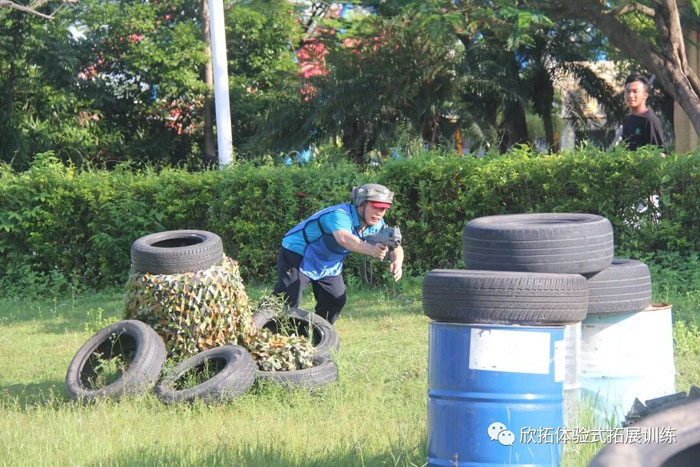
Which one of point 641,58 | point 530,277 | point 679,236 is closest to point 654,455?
point 530,277

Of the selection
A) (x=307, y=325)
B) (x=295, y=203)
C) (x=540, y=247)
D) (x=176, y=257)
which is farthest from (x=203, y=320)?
(x=295, y=203)

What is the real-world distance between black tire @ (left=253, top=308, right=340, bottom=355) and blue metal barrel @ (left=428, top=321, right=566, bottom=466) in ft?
12.7

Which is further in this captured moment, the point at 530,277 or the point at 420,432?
the point at 420,432

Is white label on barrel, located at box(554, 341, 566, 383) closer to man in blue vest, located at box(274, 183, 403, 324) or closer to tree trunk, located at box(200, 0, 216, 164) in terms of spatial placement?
man in blue vest, located at box(274, 183, 403, 324)

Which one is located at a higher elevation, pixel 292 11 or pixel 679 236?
pixel 292 11

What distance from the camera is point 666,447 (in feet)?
10.0

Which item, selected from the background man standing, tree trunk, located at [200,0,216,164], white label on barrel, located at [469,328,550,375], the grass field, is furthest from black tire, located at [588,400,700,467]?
tree trunk, located at [200,0,216,164]

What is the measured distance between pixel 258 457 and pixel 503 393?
1.85 m

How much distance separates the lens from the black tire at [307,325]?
27.6ft

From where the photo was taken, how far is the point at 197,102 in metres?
25.0

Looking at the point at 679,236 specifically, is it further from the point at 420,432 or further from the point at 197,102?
the point at 197,102

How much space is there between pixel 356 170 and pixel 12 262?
6046mm

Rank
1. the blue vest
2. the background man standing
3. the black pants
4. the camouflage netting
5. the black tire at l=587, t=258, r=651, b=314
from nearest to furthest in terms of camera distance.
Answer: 1. the black tire at l=587, t=258, r=651, b=314
2. the camouflage netting
3. the blue vest
4. the black pants
5. the background man standing

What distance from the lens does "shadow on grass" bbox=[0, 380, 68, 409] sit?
749 cm
